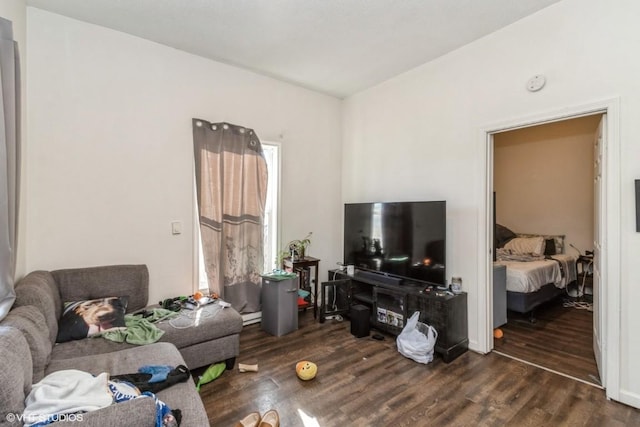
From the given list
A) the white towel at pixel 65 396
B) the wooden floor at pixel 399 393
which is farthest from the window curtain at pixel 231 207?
the white towel at pixel 65 396

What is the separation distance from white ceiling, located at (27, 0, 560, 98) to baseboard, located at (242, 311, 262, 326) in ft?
9.14

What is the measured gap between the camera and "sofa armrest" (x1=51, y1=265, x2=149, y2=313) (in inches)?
95.9

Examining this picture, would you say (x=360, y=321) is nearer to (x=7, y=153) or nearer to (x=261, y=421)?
(x=261, y=421)

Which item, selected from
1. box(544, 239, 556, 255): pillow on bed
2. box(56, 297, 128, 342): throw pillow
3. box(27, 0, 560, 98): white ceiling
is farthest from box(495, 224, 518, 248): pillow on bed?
box(56, 297, 128, 342): throw pillow

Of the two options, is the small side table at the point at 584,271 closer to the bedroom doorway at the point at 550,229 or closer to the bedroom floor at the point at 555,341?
the bedroom doorway at the point at 550,229

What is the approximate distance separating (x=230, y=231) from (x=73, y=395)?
2136 millimetres

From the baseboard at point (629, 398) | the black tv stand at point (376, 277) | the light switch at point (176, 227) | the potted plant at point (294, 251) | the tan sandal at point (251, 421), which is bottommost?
the baseboard at point (629, 398)

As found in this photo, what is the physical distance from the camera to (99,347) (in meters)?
2.06

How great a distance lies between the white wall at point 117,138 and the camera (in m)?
2.49

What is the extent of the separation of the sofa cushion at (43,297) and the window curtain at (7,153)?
183mm

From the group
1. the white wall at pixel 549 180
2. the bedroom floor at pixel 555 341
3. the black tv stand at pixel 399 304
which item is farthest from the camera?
the white wall at pixel 549 180

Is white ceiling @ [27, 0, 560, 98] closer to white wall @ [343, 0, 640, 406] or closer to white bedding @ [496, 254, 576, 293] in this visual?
white wall @ [343, 0, 640, 406]

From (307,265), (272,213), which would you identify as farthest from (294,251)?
(272,213)

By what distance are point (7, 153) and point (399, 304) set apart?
3125 mm
